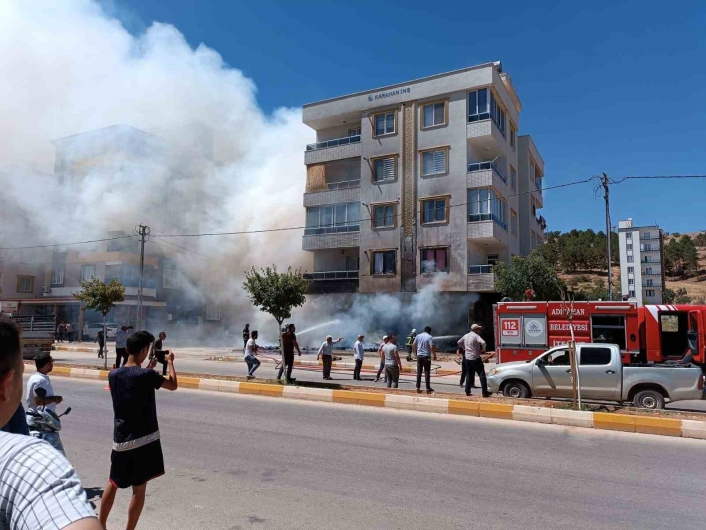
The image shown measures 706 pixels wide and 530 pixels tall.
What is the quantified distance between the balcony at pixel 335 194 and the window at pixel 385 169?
141 cm

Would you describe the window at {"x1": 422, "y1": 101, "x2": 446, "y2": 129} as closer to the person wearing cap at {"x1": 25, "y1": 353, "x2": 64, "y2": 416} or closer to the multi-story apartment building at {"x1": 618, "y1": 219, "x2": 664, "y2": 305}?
the person wearing cap at {"x1": 25, "y1": 353, "x2": 64, "y2": 416}

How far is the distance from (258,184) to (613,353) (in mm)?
33612

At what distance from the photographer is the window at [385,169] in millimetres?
30734

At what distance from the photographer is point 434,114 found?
2989 centimetres

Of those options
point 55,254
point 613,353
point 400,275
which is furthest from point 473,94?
point 55,254

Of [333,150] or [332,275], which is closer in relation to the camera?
[332,275]

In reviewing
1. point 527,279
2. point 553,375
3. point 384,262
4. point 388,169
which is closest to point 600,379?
point 553,375

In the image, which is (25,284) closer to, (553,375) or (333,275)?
(333,275)

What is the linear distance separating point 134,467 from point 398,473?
2939 millimetres

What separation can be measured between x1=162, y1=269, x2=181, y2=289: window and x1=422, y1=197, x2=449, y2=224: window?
2134cm

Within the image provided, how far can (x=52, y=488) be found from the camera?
3.82 feet

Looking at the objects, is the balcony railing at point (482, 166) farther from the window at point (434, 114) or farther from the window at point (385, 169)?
the window at point (385, 169)

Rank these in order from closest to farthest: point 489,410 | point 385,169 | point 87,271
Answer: point 489,410, point 385,169, point 87,271

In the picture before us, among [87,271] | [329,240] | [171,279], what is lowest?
[171,279]
